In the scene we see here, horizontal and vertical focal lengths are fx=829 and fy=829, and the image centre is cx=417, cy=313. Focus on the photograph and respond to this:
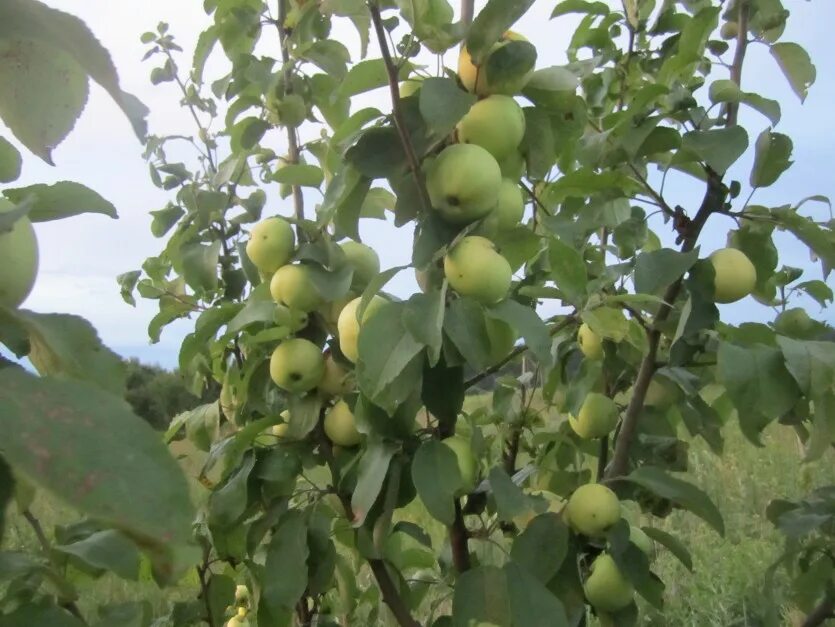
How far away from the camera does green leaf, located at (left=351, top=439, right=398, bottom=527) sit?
977 millimetres

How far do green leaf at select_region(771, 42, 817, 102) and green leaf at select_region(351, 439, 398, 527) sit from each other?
0.95 m

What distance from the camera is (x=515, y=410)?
158cm

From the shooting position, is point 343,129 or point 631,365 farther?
point 631,365

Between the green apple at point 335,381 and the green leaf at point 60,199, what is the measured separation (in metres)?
0.57

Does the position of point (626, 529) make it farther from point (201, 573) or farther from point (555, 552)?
point (201, 573)

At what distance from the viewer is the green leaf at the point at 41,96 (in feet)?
1.71

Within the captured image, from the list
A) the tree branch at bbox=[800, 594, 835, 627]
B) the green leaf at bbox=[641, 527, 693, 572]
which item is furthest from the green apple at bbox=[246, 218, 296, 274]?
the tree branch at bbox=[800, 594, 835, 627]

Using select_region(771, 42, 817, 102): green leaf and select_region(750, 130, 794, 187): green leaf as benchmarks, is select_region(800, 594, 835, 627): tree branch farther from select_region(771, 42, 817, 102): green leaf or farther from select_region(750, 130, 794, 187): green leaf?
select_region(771, 42, 817, 102): green leaf

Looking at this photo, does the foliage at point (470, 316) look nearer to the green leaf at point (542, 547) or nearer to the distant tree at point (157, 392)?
the green leaf at point (542, 547)

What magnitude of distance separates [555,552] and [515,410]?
18.6 inches

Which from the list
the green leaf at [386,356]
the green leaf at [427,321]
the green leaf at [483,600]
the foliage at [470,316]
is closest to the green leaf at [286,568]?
the foliage at [470,316]

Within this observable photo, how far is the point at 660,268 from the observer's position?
1104mm

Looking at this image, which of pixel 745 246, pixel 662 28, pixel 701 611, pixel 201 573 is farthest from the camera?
pixel 701 611

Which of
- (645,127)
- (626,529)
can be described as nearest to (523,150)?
(645,127)
